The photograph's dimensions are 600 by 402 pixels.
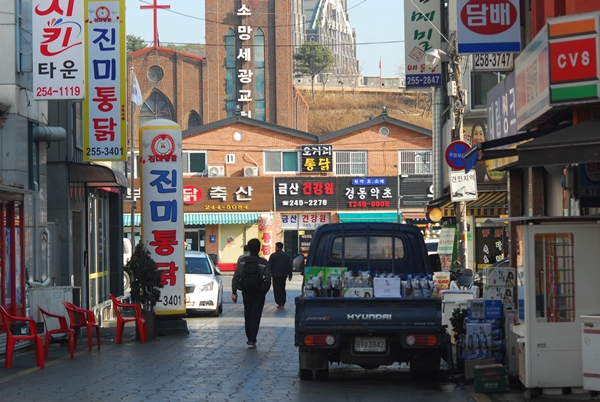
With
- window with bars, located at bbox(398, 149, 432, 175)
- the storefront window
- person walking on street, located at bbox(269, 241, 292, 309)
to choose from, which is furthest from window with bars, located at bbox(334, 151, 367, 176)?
the storefront window

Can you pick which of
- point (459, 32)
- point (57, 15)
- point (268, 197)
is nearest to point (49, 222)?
point (57, 15)

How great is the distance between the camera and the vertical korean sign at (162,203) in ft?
66.8

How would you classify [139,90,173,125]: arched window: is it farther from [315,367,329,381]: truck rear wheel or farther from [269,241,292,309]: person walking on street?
[315,367,329,381]: truck rear wheel

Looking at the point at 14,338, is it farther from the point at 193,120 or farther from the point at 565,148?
the point at 193,120

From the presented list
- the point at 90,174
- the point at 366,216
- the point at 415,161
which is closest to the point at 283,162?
the point at 366,216

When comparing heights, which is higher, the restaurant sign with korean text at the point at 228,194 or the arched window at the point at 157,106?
the arched window at the point at 157,106

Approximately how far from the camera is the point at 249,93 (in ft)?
292

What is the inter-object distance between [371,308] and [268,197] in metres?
49.1

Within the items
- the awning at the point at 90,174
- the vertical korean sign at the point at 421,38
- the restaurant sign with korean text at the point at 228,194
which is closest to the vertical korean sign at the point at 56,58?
the awning at the point at 90,174

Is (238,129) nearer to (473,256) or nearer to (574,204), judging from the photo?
(473,256)

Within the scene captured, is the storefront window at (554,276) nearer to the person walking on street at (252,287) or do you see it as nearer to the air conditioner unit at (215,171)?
the person walking on street at (252,287)

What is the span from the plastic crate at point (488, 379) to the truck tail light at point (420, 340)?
29.2 inches

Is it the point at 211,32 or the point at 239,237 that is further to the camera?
the point at 211,32

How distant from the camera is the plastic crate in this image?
11.7 meters
